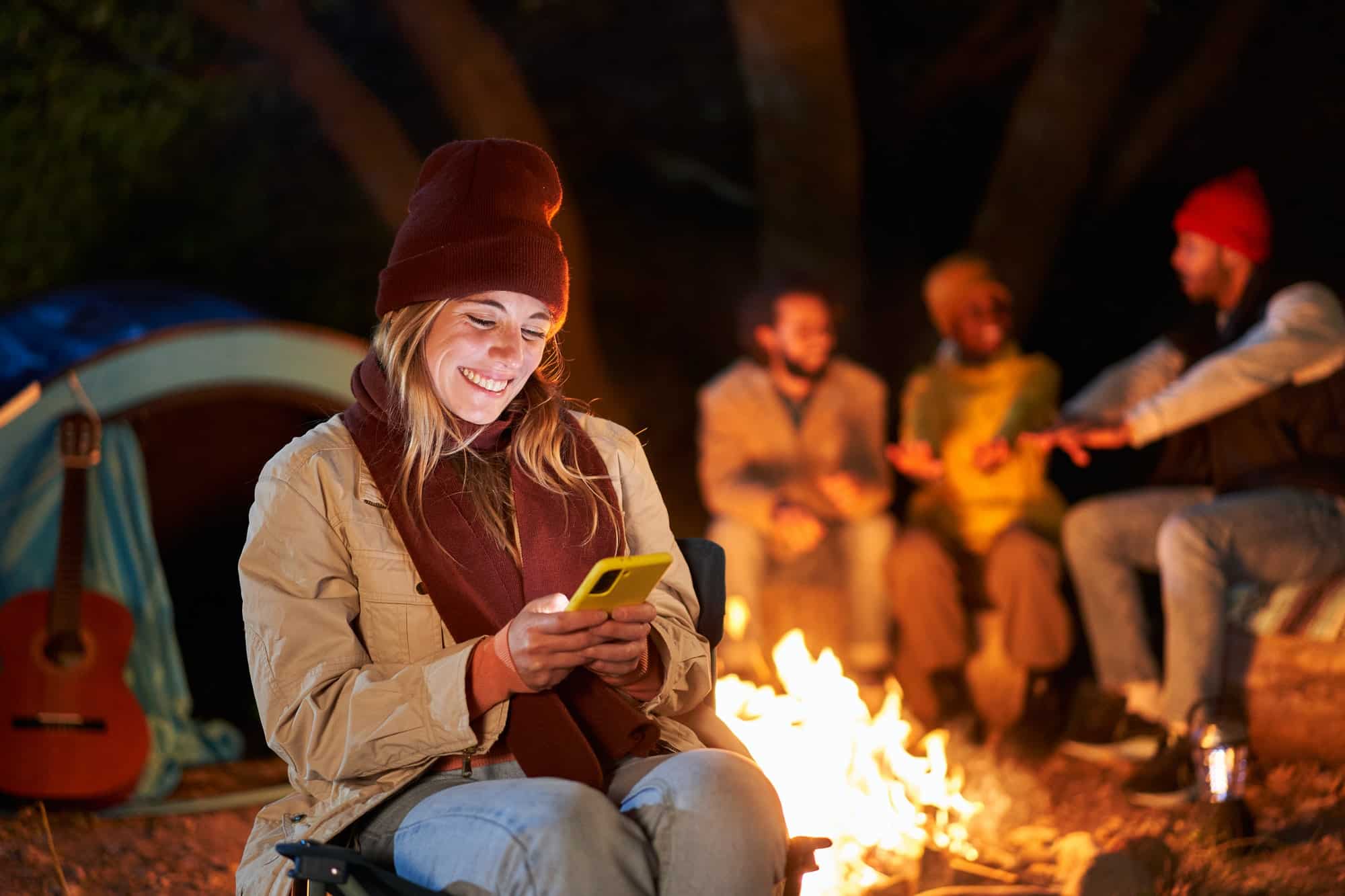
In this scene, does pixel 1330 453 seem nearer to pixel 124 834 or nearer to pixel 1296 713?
pixel 1296 713

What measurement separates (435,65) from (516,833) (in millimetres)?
4959

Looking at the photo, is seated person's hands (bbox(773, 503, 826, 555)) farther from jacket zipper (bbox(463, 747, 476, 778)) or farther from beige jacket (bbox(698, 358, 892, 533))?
jacket zipper (bbox(463, 747, 476, 778))

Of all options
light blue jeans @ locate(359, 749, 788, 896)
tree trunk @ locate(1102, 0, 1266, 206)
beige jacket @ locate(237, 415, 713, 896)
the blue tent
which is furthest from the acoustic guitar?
tree trunk @ locate(1102, 0, 1266, 206)

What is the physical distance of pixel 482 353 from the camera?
8.13 ft

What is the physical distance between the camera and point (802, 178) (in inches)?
263

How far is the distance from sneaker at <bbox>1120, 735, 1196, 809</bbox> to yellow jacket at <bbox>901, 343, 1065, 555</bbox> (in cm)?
105

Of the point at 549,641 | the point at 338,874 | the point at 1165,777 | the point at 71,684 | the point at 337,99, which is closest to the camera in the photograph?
the point at 338,874

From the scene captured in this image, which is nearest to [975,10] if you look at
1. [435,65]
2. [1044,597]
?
[435,65]

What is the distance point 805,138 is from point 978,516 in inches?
83.9

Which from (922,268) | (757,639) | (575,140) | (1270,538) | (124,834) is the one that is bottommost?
(124,834)

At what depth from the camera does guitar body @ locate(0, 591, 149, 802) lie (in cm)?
447

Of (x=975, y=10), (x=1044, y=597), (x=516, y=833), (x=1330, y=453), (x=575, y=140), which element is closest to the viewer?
(x=516, y=833)

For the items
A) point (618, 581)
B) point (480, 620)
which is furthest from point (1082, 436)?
point (618, 581)

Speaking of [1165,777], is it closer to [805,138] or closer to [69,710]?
[805,138]
